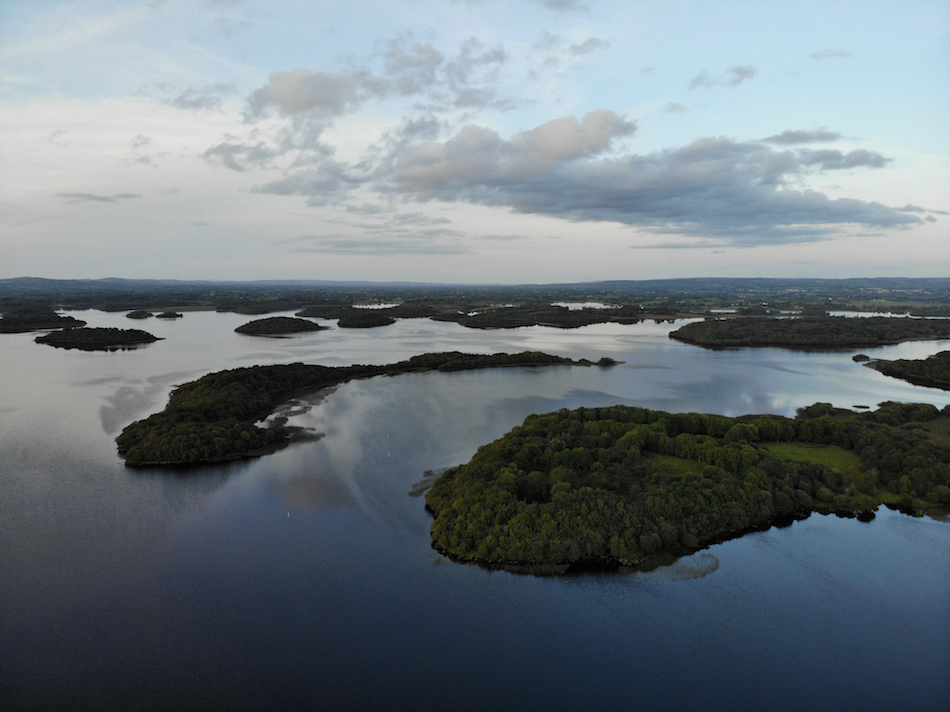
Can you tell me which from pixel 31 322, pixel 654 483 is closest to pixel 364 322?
pixel 31 322

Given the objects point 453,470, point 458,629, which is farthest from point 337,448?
point 458,629

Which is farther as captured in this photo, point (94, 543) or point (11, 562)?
point (94, 543)

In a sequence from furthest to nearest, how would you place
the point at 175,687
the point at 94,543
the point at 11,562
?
1. the point at 94,543
2. the point at 11,562
3. the point at 175,687

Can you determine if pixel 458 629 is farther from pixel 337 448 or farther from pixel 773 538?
pixel 337 448

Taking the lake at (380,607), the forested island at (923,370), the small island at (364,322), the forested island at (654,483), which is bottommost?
the lake at (380,607)

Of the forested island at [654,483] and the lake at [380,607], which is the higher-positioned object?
the forested island at [654,483]

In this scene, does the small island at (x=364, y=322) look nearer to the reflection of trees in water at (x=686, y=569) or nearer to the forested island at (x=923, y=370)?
the forested island at (x=923, y=370)

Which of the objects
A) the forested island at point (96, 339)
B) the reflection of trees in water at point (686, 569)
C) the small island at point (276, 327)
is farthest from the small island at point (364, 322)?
the reflection of trees in water at point (686, 569)
